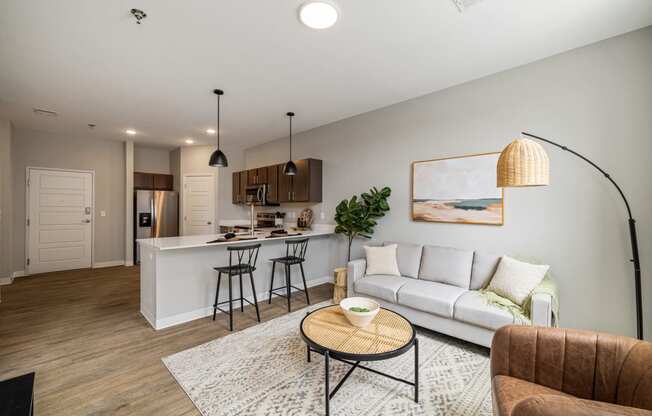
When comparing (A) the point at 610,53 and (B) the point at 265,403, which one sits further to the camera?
(A) the point at 610,53

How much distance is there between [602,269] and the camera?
256 cm

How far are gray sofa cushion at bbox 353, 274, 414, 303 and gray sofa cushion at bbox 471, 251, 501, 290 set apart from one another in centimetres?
70

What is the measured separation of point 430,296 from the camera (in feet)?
9.43

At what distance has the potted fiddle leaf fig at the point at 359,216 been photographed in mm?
3928

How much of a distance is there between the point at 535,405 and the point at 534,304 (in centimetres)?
165

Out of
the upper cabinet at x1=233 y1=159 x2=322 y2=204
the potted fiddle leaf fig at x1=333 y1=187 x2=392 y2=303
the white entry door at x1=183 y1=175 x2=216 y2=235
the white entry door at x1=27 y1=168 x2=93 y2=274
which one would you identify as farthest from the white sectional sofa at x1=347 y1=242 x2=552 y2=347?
the white entry door at x1=27 y1=168 x2=93 y2=274

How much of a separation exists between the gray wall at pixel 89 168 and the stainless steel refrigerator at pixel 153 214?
1.08ft

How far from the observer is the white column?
6.36m

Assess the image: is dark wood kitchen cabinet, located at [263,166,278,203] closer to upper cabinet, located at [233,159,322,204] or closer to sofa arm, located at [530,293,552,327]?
upper cabinet, located at [233,159,322,204]

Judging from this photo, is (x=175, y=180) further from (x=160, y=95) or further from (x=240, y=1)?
(x=240, y=1)

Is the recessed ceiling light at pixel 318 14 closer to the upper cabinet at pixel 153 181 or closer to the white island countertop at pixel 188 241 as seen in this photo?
the white island countertop at pixel 188 241

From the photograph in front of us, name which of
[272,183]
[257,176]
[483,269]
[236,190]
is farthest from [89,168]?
[483,269]

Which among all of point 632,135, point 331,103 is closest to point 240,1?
point 331,103

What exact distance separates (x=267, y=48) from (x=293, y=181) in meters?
2.80
